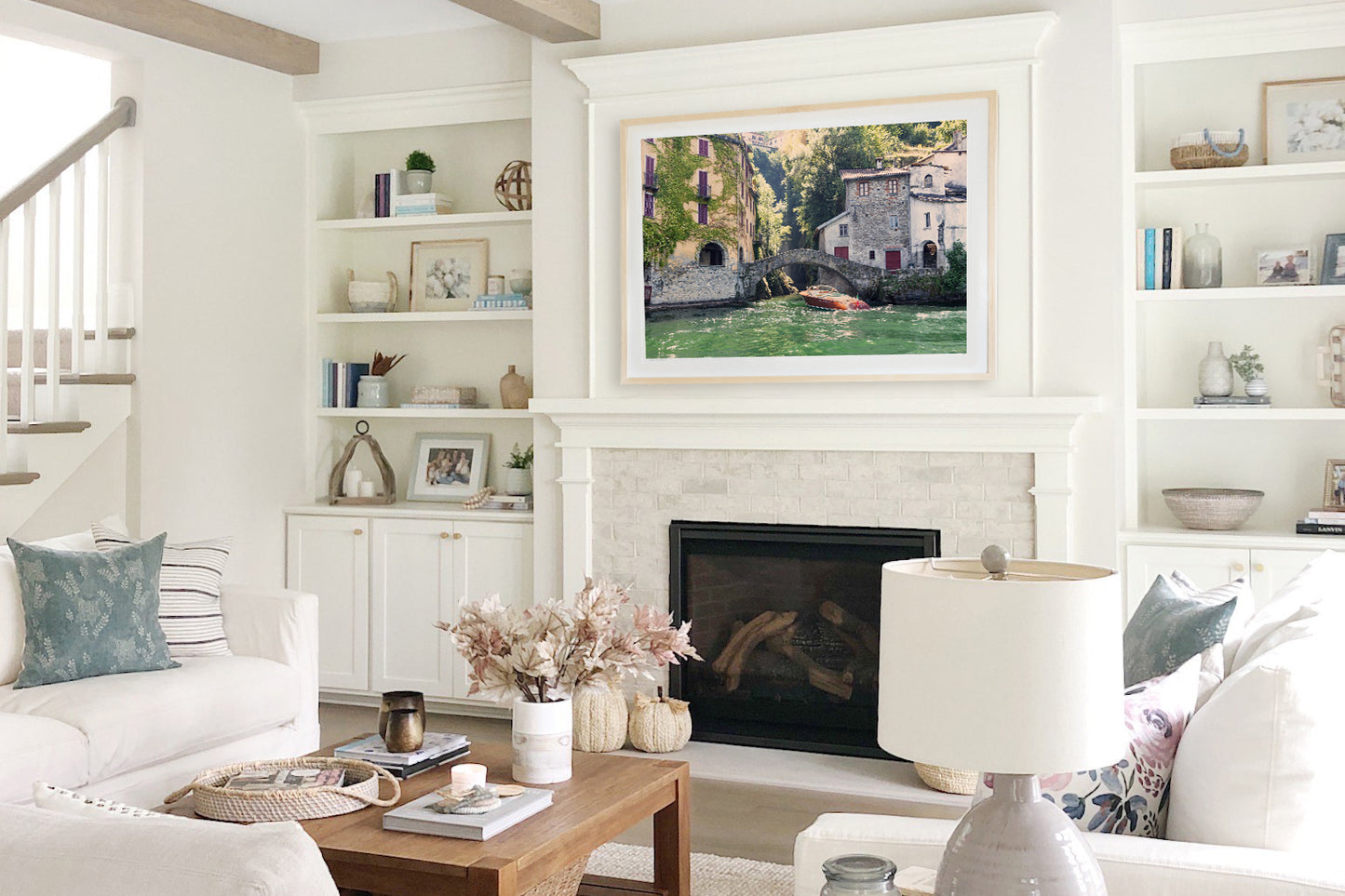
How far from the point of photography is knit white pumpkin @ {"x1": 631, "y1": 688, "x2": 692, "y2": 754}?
4699mm

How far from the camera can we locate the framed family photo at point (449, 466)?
581cm

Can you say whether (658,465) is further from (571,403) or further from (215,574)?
(215,574)

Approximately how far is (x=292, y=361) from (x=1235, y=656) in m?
4.34

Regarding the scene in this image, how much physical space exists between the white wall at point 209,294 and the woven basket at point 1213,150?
3.69 metres

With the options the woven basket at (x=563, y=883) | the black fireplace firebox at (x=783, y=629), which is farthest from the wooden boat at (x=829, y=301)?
the woven basket at (x=563, y=883)

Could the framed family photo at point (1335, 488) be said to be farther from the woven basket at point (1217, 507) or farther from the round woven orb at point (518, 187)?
the round woven orb at point (518, 187)

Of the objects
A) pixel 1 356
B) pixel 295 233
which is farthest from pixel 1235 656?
pixel 295 233

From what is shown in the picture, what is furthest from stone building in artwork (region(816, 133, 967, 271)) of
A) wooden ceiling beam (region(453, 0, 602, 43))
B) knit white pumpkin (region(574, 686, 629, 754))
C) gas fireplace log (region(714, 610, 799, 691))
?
knit white pumpkin (region(574, 686, 629, 754))

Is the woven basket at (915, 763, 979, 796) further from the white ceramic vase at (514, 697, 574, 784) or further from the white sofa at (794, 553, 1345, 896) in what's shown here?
the white sofa at (794, 553, 1345, 896)

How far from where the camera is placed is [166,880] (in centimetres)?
117

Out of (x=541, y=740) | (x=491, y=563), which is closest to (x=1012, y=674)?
(x=541, y=740)

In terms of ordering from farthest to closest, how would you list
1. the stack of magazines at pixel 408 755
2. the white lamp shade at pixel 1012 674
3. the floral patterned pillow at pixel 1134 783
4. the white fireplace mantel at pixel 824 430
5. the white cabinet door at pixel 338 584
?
the white cabinet door at pixel 338 584 < the white fireplace mantel at pixel 824 430 < the stack of magazines at pixel 408 755 < the floral patterned pillow at pixel 1134 783 < the white lamp shade at pixel 1012 674

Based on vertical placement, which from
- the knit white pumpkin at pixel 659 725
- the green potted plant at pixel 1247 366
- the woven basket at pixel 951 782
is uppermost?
the green potted plant at pixel 1247 366

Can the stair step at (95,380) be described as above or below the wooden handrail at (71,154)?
below
